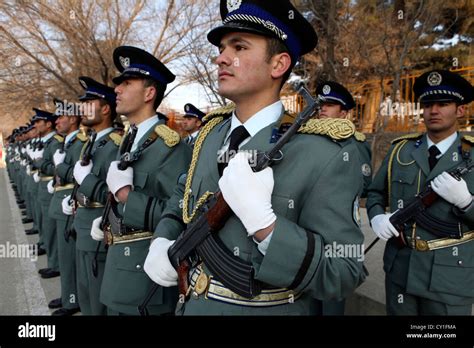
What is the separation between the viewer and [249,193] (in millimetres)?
1458

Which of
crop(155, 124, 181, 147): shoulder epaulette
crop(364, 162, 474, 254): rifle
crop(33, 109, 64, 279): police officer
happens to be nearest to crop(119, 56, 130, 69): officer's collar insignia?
crop(155, 124, 181, 147): shoulder epaulette

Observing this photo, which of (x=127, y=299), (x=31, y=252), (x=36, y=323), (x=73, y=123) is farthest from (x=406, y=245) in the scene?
(x=31, y=252)

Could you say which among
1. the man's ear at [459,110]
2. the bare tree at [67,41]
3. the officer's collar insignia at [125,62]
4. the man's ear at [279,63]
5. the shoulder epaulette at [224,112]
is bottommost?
the shoulder epaulette at [224,112]

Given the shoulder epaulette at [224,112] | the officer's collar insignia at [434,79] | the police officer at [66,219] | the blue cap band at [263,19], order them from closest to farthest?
the blue cap band at [263,19] → the shoulder epaulette at [224,112] → the officer's collar insignia at [434,79] → the police officer at [66,219]

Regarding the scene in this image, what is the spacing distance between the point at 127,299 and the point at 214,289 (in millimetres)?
1280

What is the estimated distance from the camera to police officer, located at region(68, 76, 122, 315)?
10.6 ft

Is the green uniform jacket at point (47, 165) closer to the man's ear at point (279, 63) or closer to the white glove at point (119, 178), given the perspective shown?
the white glove at point (119, 178)

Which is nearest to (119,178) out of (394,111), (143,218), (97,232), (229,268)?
(143,218)

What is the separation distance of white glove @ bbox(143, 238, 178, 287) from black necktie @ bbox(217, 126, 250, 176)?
0.50m

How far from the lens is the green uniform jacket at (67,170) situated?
4.53 metres

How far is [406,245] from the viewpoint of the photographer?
2.77 metres

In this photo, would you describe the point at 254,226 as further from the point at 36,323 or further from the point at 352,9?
the point at 352,9

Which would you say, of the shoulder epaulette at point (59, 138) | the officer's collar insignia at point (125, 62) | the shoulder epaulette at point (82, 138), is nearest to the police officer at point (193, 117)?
the shoulder epaulette at point (59, 138)

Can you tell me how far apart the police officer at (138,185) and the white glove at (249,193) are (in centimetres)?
127
